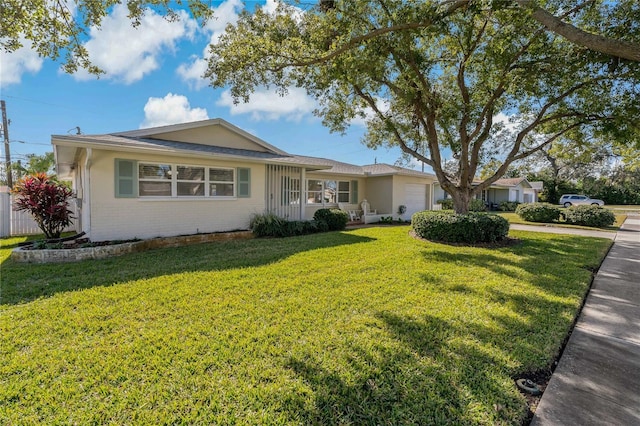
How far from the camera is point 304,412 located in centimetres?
229

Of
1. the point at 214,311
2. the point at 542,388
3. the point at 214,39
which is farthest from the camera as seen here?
the point at 214,39

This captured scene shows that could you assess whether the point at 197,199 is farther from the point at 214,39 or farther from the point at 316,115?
the point at 316,115

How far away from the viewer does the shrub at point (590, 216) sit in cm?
1523

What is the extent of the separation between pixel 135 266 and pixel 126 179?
330 cm

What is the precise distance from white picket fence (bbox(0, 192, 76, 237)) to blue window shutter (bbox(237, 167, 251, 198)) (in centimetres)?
588

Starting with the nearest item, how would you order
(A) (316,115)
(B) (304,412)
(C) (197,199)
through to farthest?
(B) (304,412), (C) (197,199), (A) (316,115)

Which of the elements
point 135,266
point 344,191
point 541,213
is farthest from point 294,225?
point 541,213

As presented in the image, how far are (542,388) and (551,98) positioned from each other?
1010 centimetres

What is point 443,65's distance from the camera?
33.8 feet

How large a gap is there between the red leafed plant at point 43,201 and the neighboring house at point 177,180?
605 mm

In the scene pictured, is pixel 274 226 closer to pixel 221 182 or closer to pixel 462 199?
pixel 221 182

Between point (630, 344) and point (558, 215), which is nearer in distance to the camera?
point (630, 344)

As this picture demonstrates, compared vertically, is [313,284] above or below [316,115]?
below

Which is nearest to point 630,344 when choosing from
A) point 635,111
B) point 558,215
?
point 635,111
